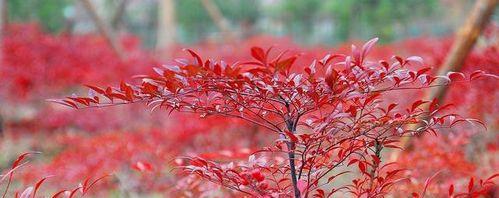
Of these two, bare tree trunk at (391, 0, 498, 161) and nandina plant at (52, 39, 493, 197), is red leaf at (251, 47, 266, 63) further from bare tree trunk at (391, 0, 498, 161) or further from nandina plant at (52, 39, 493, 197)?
bare tree trunk at (391, 0, 498, 161)

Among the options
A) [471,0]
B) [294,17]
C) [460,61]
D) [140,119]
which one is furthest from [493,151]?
[294,17]

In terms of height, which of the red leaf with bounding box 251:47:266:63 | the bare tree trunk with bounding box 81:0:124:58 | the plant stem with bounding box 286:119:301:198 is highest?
the bare tree trunk with bounding box 81:0:124:58

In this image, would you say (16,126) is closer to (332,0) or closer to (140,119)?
(140,119)

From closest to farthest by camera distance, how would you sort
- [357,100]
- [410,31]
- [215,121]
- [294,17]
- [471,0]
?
[357,100] → [215,121] → [471,0] → [410,31] → [294,17]

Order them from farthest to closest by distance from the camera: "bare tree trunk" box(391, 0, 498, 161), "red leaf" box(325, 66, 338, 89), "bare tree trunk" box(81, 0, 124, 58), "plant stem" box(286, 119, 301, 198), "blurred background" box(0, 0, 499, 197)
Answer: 1. "bare tree trunk" box(81, 0, 124, 58)
2. "bare tree trunk" box(391, 0, 498, 161)
3. "blurred background" box(0, 0, 499, 197)
4. "plant stem" box(286, 119, 301, 198)
5. "red leaf" box(325, 66, 338, 89)

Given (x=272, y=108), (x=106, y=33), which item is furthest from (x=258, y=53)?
(x=106, y=33)

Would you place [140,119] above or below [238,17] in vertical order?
below

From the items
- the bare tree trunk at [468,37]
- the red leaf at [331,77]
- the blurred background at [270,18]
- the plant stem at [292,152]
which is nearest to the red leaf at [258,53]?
the red leaf at [331,77]

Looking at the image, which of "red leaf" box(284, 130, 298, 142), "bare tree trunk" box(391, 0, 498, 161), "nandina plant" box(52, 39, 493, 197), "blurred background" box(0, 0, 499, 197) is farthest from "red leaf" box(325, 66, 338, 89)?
"bare tree trunk" box(391, 0, 498, 161)

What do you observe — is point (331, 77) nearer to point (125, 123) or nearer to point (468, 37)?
point (468, 37)

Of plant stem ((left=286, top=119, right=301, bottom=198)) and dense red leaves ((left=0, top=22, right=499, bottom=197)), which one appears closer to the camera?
dense red leaves ((left=0, top=22, right=499, bottom=197))

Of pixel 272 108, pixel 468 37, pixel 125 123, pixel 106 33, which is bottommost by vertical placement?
pixel 272 108

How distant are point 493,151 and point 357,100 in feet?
11.0

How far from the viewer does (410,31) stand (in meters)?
19.4
